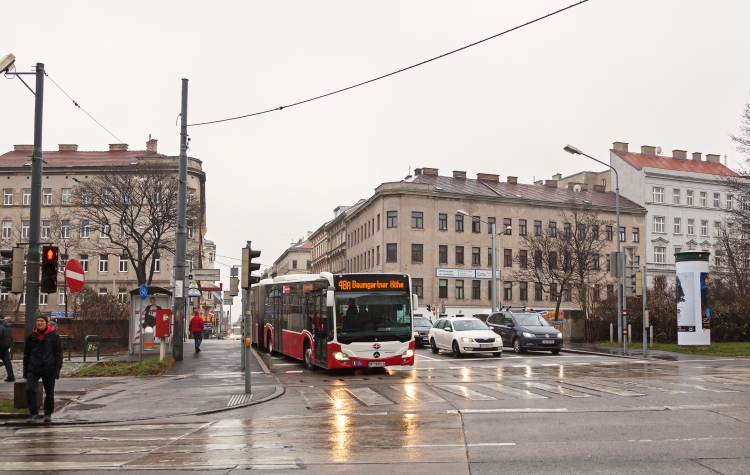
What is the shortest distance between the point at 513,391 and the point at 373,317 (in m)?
5.41

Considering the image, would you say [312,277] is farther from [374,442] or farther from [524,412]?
[374,442]

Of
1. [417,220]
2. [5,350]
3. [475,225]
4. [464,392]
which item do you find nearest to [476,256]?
[475,225]

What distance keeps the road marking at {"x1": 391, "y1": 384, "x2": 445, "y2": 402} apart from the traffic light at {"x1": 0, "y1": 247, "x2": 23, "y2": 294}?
7817 mm

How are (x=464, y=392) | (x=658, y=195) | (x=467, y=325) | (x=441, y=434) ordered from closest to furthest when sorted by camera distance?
(x=441, y=434) → (x=464, y=392) → (x=467, y=325) → (x=658, y=195)

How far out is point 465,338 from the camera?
2722 cm

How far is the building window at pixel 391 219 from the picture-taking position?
224 ft

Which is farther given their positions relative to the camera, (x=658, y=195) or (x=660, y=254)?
(x=660, y=254)

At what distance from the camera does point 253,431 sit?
10844 millimetres

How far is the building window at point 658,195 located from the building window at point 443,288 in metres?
26.0

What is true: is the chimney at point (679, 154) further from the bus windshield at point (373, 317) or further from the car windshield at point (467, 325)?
the bus windshield at point (373, 317)

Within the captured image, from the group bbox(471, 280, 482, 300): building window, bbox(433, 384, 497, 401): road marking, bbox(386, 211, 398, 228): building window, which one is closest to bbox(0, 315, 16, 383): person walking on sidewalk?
bbox(433, 384, 497, 401): road marking

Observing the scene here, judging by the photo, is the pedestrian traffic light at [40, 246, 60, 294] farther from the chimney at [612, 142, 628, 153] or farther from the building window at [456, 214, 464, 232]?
the chimney at [612, 142, 628, 153]

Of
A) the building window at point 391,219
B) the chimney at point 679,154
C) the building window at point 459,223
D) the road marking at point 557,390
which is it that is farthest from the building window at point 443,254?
the road marking at point 557,390

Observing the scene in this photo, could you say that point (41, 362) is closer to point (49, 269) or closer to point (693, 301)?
point (49, 269)
